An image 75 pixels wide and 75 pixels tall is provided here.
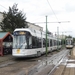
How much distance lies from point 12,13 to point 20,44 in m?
19.4

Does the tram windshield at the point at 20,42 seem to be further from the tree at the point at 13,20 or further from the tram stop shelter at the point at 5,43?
the tree at the point at 13,20

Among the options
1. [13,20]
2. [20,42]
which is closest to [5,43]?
[20,42]

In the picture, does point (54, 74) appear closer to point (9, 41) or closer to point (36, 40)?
point (36, 40)

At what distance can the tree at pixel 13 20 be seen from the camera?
1638 inches

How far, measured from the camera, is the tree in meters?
41.6

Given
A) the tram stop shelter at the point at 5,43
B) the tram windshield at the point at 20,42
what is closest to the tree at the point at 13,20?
the tram stop shelter at the point at 5,43

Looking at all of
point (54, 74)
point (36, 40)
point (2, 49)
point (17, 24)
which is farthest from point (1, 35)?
point (54, 74)

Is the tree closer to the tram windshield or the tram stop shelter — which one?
the tram stop shelter

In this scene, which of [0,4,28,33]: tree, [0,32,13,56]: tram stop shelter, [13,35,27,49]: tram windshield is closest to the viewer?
[13,35,27,49]: tram windshield

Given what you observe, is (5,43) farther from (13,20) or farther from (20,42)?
(13,20)

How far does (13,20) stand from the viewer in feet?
137

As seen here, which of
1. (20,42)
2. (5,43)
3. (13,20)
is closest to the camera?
(20,42)

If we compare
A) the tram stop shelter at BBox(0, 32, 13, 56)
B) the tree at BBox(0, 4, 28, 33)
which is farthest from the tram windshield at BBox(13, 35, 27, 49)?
the tree at BBox(0, 4, 28, 33)

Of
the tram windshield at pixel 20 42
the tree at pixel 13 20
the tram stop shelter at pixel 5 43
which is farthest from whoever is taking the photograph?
the tree at pixel 13 20
